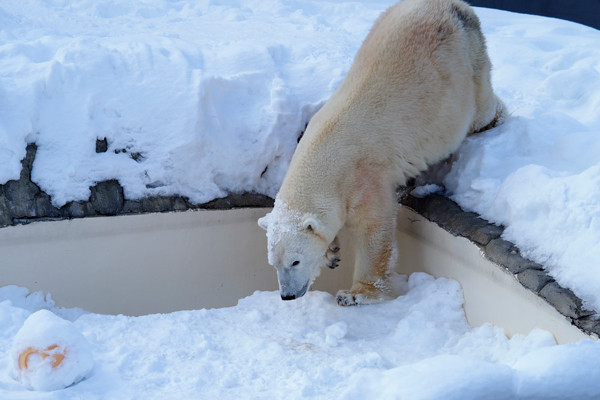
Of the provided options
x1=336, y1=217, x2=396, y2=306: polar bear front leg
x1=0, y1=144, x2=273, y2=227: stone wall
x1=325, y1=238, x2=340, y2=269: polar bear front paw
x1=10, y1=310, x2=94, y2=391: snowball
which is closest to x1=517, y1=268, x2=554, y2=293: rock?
x1=336, y1=217, x2=396, y2=306: polar bear front leg

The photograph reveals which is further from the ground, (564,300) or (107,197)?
(564,300)

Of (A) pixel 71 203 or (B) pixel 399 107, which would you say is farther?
(A) pixel 71 203

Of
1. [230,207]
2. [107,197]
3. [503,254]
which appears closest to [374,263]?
[503,254]

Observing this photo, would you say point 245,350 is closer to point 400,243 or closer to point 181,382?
point 181,382

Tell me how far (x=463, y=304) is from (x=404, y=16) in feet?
5.30

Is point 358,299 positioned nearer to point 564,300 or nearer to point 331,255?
point 331,255

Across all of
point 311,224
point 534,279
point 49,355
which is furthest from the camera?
point 311,224

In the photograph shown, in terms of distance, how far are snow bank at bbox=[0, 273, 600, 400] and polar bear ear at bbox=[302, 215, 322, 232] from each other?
437mm

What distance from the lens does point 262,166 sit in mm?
4023

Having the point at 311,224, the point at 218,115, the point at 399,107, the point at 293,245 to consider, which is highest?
the point at 399,107

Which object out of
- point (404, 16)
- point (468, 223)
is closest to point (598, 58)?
point (404, 16)

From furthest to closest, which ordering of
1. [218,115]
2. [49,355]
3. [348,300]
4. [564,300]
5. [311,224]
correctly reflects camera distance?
[218,115]
[348,300]
[311,224]
[564,300]
[49,355]

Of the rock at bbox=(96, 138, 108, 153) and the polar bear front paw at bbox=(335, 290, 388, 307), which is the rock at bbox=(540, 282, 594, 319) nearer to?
the polar bear front paw at bbox=(335, 290, 388, 307)

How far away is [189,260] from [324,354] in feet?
5.22
